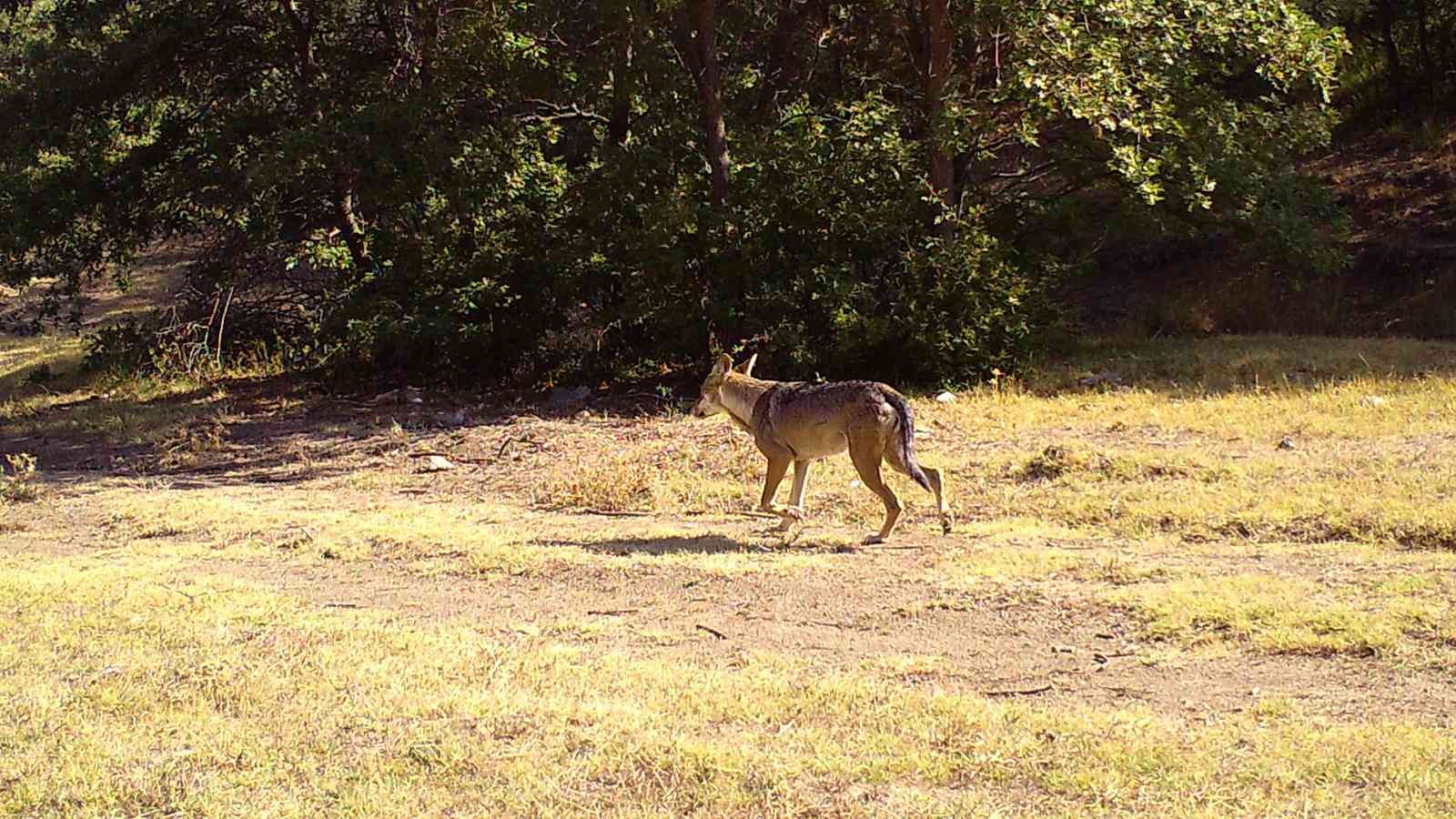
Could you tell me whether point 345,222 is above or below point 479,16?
below

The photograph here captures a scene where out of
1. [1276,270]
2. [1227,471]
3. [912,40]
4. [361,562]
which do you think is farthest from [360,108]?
[1276,270]

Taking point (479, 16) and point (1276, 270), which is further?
point (1276, 270)

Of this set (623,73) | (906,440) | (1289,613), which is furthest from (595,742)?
(623,73)

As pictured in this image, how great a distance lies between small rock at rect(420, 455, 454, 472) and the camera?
48.2 feet

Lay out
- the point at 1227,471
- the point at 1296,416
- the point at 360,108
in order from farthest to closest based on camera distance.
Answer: the point at 360,108 → the point at 1296,416 → the point at 1227,471

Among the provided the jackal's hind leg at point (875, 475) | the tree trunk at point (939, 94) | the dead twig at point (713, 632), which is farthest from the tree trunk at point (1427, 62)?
the dead twig at point (713, 632)

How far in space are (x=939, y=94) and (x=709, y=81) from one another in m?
2.98

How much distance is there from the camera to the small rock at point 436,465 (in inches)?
Result: 579

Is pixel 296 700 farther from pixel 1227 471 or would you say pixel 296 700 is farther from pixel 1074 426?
pixel 1074 426

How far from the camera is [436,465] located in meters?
14.8

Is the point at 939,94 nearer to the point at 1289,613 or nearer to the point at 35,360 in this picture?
the point at 1289,613

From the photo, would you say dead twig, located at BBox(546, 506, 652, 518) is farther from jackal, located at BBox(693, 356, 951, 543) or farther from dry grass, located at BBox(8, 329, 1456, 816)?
jackal, located at BBox(693, 356, 951, 543)

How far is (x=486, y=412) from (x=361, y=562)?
24.5ft

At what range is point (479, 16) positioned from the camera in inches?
678
